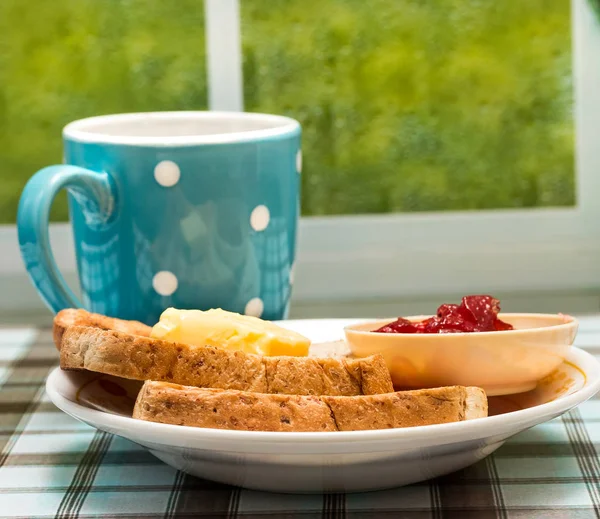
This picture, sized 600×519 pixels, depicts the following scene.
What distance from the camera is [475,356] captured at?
0.75 meters

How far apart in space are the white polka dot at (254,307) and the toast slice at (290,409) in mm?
340

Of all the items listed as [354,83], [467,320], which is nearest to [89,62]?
[354,83]

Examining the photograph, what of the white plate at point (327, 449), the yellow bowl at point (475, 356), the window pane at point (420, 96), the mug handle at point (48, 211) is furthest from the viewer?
the window pane at point (420, 96)

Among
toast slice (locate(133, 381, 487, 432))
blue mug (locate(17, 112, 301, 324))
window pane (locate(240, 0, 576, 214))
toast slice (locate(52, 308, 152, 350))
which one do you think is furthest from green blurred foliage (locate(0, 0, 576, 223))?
toast slice (locate(133, 381, 487, 432))

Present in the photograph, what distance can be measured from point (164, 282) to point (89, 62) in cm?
87

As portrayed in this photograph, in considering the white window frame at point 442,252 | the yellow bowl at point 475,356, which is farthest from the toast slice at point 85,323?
the white window frame at point 442,252

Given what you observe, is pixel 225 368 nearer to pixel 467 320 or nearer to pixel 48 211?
pixel 467 320

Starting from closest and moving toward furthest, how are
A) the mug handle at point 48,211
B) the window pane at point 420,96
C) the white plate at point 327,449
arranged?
the white plate at point 327,449, the mug handle at point 48,211, the window pane at point 420,96

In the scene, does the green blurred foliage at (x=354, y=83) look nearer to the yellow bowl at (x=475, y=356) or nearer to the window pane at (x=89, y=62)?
the window pane at (x=89, y=62)

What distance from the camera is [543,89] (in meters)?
1.74

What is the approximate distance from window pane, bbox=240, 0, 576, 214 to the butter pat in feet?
3.23

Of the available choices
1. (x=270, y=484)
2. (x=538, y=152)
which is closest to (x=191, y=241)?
(x=270, y=484)

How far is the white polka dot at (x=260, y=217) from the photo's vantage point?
0.99m

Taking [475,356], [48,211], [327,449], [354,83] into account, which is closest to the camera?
[327,449]
